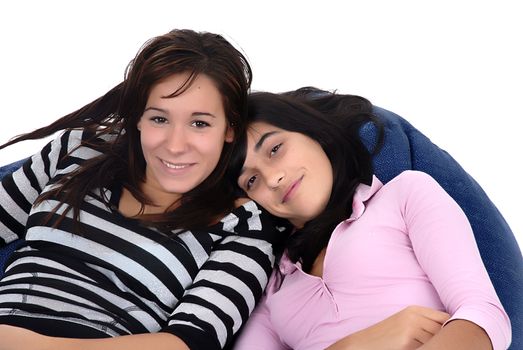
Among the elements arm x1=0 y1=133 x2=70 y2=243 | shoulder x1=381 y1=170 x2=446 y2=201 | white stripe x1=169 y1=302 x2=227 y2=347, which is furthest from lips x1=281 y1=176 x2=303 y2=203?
arm x1=0 y1=133 x2=70 y2=243

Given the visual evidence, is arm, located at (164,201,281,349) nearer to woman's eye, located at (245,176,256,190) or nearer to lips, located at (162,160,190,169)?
woman's eye, located at (245,176,256,190)

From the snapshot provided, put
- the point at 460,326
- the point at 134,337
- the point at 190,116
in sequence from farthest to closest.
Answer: the point at 190,116
the point at 134,337
the point at 460,326

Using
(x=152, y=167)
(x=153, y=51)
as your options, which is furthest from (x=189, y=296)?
(x=153, y=51)

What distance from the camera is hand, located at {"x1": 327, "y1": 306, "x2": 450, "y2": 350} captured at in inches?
78.7

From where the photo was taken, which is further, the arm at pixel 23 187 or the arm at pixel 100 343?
the arm at pixel 23 187

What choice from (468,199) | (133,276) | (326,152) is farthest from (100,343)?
(468,199)

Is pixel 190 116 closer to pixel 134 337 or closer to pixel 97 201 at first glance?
pixel 97 201

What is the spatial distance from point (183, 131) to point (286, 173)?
0.84 feet

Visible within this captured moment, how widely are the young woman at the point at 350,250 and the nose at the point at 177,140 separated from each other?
168 mm

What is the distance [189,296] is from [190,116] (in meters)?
0.41

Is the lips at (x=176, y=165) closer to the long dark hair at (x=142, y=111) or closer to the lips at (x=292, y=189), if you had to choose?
the long dark hair at (x=142, y=111)

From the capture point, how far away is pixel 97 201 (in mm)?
2359

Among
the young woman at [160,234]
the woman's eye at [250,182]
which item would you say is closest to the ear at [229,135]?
the young woman at [160,234]

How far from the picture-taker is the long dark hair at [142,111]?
2242 millimetres
